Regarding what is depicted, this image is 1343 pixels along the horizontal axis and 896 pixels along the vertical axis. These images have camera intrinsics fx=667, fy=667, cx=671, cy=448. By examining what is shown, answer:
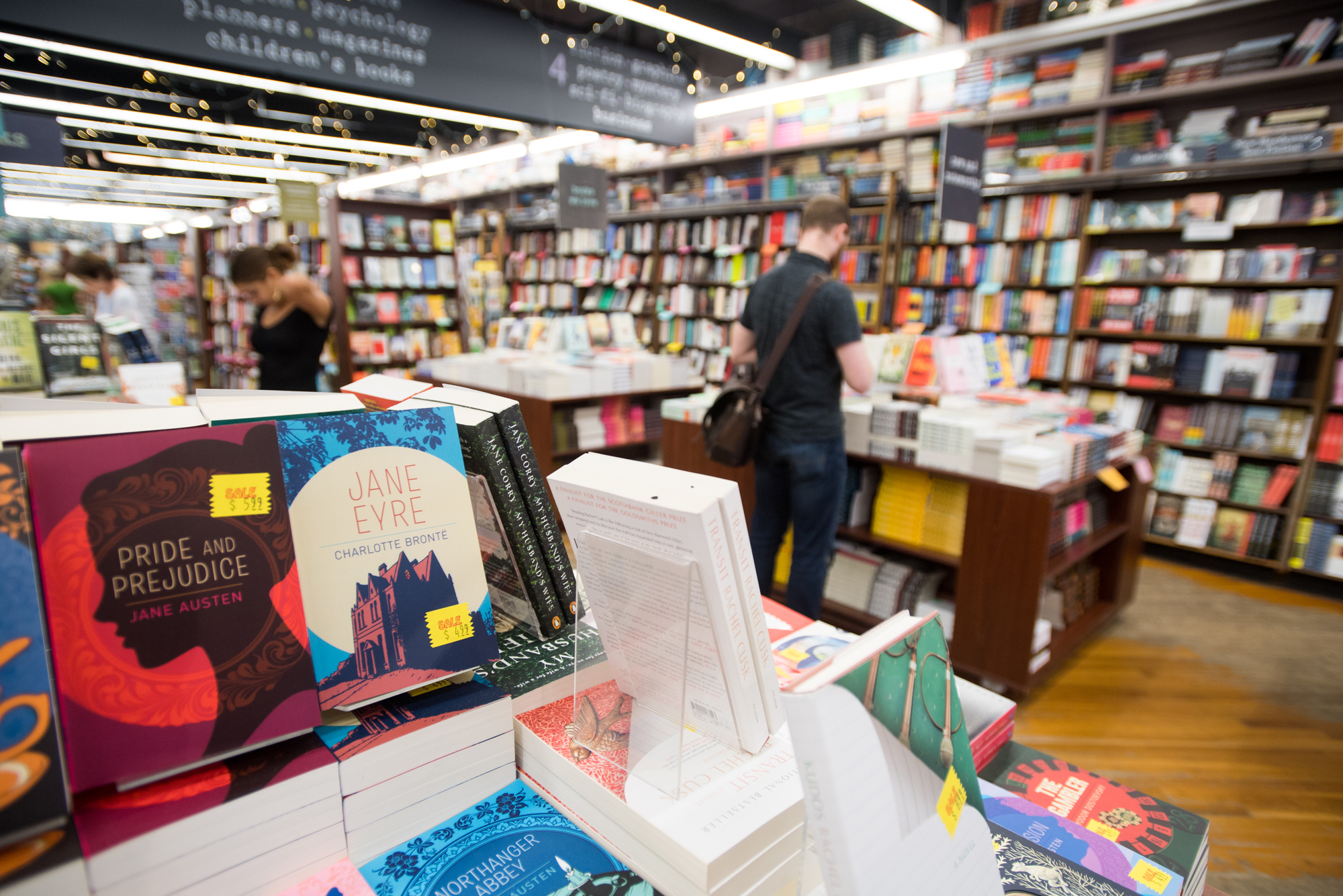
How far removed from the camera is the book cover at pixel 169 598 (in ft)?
2.00

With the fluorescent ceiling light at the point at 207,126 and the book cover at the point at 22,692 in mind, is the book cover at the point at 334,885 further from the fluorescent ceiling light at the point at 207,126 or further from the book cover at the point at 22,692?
the fluorescent ceiling light at the point at 207,126

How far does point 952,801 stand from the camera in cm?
66

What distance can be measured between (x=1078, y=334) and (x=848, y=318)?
123 inches

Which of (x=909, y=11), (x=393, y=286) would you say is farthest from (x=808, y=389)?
(x=393, y=286)

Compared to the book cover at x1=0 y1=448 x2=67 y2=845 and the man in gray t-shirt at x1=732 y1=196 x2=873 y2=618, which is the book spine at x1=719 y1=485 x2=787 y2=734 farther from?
the man in gray t-shirt at x1=732 y1=196 x2=873 y2=618

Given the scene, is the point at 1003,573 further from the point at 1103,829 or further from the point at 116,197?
the point at 116,197

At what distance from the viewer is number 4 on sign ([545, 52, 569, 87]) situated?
A: 3.83m

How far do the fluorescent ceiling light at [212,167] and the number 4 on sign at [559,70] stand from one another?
5960 mm

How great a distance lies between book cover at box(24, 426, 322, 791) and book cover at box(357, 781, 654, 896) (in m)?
0.20

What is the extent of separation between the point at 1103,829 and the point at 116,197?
16.1 meters

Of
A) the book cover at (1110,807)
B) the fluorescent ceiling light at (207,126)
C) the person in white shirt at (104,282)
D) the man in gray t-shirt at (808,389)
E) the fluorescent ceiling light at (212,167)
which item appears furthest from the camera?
the fluorescent ceiling light at (212,167)

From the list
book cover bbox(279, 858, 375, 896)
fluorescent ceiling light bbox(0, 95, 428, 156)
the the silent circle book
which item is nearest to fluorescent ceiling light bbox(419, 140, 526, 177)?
fluorescent ceiling light bbox(0, 95, 428, 156)

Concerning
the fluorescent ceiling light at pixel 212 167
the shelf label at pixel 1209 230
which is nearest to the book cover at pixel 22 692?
the shelf label at pixel 1209 230

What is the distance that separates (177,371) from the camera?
289cm
